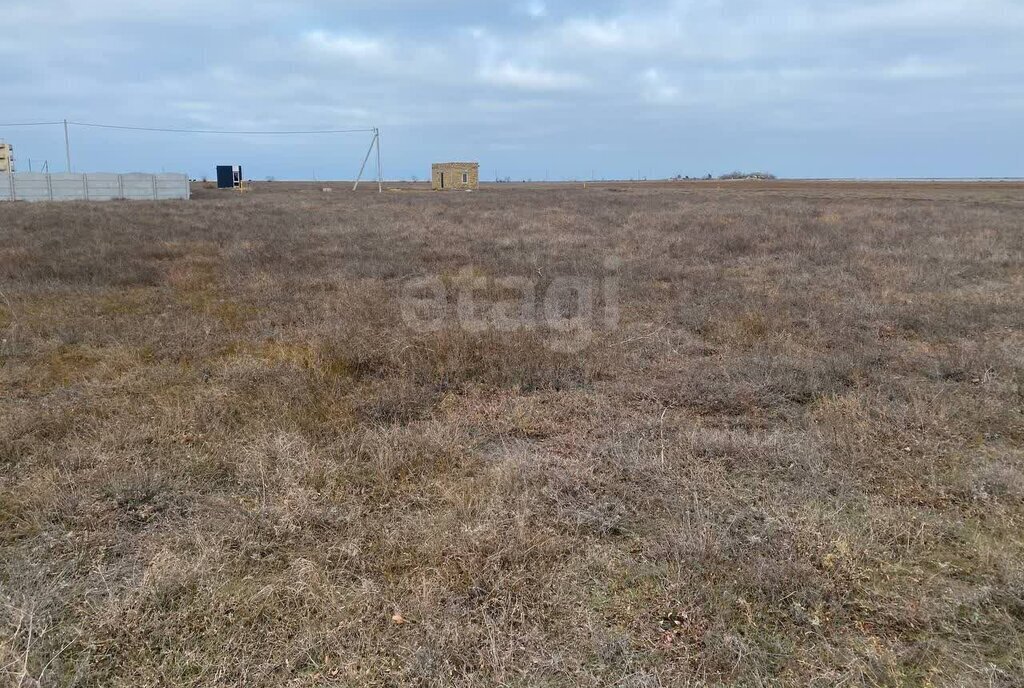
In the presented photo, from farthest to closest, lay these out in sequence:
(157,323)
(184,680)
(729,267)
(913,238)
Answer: (913,238) → (729,267) → (157,323) → (184,680)

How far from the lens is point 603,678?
6.91ft

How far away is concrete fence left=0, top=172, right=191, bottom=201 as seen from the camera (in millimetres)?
30812

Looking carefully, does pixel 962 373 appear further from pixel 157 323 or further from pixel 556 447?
pixel 157 323

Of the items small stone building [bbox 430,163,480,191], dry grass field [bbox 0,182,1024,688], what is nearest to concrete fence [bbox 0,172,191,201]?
small stone building [bbox 430,163,480,191]

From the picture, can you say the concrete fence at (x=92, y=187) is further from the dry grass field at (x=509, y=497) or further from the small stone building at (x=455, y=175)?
the dry grass field at (x=509, y=497)

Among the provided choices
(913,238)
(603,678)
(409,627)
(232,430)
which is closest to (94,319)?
(232,430)

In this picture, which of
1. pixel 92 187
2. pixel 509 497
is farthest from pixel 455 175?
pixel 509 497

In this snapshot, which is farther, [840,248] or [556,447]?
[840,248]

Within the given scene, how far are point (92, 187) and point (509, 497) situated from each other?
38.6 metres

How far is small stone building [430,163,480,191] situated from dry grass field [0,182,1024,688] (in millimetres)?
47679

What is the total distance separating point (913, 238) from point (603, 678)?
15.1 meters

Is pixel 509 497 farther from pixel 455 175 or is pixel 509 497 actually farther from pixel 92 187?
pixel 455 175

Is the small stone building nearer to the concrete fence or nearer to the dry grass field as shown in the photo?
the concrete fence

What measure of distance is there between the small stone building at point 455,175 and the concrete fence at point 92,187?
2305 cm
